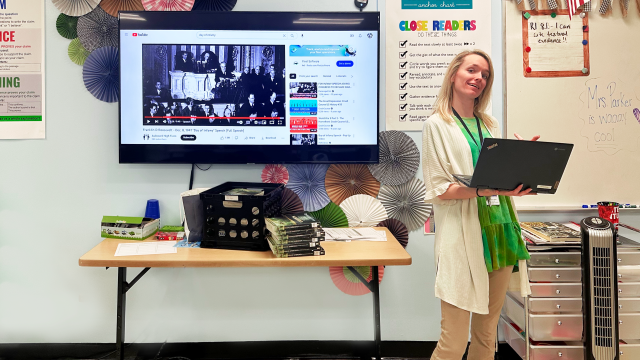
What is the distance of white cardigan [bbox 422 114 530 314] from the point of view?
4.93 ft

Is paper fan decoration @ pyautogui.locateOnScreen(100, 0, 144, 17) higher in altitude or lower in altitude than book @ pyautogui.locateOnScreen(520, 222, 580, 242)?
higher

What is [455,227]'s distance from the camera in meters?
1.54

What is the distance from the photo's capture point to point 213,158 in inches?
80.6

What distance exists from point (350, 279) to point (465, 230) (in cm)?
84

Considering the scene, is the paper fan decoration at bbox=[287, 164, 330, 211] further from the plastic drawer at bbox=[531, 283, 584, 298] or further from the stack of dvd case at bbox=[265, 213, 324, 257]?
the plastic drawer at bbox=[531, 283, 584, 298]

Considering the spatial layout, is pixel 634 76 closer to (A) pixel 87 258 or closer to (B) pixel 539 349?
(B) pixel 539 349

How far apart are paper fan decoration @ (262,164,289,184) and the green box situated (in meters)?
0.63

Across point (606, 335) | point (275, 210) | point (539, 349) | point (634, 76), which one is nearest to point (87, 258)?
point (275, 210)

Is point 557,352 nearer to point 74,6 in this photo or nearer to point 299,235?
point 299,235

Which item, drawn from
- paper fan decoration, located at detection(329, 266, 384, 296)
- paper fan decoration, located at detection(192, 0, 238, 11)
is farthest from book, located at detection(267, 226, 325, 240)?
paper fan decoration, located at detection(192, 0, 238, 11)

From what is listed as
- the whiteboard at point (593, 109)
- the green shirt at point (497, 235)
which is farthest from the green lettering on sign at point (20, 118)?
the whiteboard at point (593, 109)

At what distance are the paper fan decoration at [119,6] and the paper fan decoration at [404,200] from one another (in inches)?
63.7

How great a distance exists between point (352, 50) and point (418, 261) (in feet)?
3.87

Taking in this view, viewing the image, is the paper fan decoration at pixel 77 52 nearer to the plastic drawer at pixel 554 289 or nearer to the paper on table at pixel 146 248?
the paper on table at pixel 146 248
